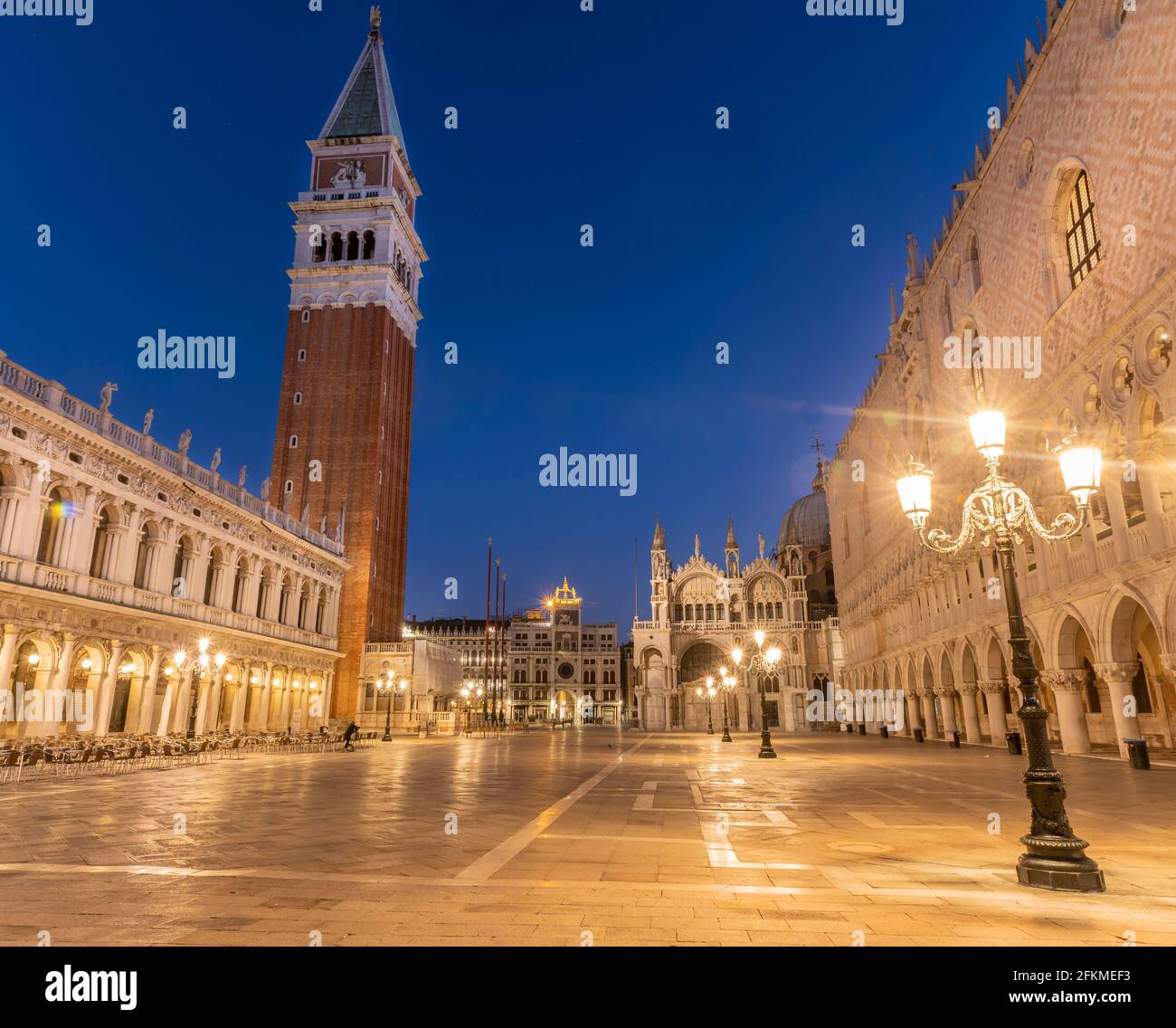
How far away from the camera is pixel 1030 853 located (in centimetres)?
672

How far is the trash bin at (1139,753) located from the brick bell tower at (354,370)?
47813 millimetres

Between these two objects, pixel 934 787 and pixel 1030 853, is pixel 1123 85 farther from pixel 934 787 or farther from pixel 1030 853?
pixel 1030 853

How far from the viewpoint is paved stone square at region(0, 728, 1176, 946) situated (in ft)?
16.9

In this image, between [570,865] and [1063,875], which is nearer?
[1063,875]

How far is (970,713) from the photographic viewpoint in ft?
103

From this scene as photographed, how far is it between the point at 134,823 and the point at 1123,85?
26320mm

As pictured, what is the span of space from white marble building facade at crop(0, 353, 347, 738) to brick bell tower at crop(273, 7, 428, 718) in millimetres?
10302

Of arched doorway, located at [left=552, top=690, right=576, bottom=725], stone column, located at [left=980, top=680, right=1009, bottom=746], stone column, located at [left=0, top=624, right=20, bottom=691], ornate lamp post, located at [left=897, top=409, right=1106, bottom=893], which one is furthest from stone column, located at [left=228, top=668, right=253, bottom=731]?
arched doorway, located at [left=552, top=690, right=576, bottom=725]

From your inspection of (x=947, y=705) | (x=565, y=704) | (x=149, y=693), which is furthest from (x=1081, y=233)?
(x=565, y=704)

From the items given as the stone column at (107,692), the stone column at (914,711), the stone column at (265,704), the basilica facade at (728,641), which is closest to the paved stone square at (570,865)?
the stone column at (107,692)

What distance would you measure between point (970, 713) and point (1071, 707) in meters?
9.40

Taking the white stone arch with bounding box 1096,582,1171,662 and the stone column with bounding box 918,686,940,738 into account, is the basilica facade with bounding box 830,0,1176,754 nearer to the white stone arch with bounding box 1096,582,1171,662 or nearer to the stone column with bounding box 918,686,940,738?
the white stone arch with bounding box 1096,582,1171,662

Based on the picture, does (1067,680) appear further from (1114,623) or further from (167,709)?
(167,709)
